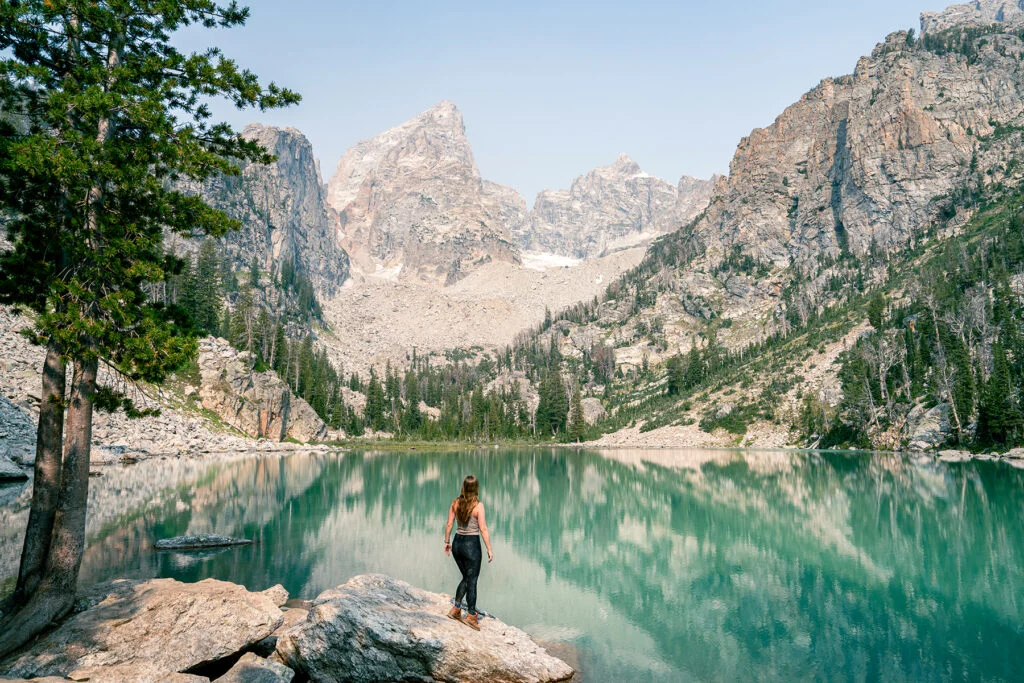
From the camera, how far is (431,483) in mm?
51438

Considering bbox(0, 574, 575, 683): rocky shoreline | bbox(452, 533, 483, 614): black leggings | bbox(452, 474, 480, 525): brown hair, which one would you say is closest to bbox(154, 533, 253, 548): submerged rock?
bbox(0, 574, 575, 683): rocky shoreline

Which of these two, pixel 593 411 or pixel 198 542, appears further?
pixel 593 411

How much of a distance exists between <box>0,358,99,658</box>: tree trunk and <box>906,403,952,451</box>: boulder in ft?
297

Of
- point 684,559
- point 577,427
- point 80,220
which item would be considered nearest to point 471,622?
point 80,220

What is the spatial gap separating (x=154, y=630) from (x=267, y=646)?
6.71 ft

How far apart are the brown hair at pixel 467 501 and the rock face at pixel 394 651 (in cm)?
207

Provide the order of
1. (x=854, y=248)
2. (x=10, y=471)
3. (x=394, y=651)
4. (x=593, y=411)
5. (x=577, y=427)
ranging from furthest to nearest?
(x=854, y=248), (x=593, y=411), (x=577, y=427), (x=10, y=471), (x=394, y=651)

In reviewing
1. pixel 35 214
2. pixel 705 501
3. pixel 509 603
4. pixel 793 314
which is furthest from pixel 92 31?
pixel 793 314

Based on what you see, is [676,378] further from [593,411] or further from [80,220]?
[80,220]

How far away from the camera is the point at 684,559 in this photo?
75.2 feet

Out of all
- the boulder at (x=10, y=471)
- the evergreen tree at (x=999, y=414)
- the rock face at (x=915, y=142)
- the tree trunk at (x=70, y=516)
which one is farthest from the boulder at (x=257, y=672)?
the rock face at (x=915, y=142)

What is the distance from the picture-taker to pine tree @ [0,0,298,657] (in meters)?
11.5

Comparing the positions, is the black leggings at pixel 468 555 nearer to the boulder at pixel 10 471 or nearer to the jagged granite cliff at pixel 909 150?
the boulder at pixel 10 471

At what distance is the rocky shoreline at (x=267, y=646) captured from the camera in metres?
10.1
